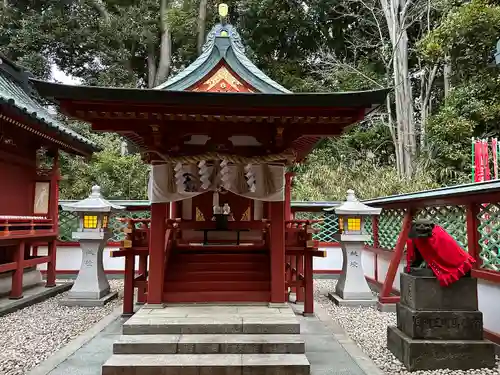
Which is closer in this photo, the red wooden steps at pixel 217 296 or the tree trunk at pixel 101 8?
the red wooden steps at pixel 217 296

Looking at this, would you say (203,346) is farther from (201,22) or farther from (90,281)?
(201,22)

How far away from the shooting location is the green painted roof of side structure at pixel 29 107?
7.44m

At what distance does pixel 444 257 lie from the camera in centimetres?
439

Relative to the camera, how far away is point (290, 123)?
550 cm

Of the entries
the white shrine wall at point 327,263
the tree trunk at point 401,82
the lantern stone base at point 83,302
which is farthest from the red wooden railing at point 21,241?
the tree trunk at point 401,82

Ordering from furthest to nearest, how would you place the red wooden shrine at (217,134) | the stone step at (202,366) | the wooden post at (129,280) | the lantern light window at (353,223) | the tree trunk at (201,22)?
the tree trunk at (201,22)
the lantern light window at (353,223)
the wooden post at (129,280)
the red wooden shrine at (217,134)
the stone step at (202,366)

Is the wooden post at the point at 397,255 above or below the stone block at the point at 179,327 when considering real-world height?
above

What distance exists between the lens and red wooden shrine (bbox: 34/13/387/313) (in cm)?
486

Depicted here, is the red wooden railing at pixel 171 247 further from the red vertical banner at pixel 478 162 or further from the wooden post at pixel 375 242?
the red vertical banner at pixel 478 162

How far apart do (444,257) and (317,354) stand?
189cm

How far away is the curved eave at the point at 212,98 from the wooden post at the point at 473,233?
7.10ft

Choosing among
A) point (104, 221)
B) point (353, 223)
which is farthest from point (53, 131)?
point (353, 223)

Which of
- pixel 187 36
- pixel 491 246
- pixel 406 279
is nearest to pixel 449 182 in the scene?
pixel 491 246

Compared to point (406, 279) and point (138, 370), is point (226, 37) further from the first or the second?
point (138, 370)
